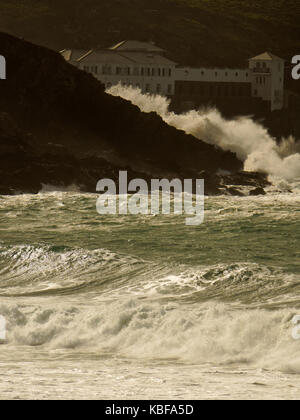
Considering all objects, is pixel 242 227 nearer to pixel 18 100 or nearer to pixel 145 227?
pixel 145 227

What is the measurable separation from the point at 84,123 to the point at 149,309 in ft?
120

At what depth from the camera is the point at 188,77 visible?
9819 centimetres

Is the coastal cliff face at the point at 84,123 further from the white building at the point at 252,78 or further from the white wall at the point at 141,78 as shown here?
the white building at the point at 252,78

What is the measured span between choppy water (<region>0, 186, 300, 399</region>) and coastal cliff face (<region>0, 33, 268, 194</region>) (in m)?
17.7

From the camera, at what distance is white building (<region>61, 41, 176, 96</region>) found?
9319 centimetres

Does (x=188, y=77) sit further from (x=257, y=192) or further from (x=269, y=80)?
(x=257, y=192)

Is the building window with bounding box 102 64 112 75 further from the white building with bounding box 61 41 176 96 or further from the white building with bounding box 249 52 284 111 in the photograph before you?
the white building with bounding box 249 52 284 111

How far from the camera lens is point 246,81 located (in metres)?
99.7

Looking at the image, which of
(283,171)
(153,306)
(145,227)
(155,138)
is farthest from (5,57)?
(153,306)

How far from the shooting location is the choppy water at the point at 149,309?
794 inches

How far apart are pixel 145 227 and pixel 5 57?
26.9 meters

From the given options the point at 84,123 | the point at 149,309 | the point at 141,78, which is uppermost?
the point at 141,78

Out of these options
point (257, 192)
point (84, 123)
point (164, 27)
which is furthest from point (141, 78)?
point (257, 192)

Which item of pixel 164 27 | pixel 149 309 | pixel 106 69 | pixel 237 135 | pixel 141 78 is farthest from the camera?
pixel 164 27
